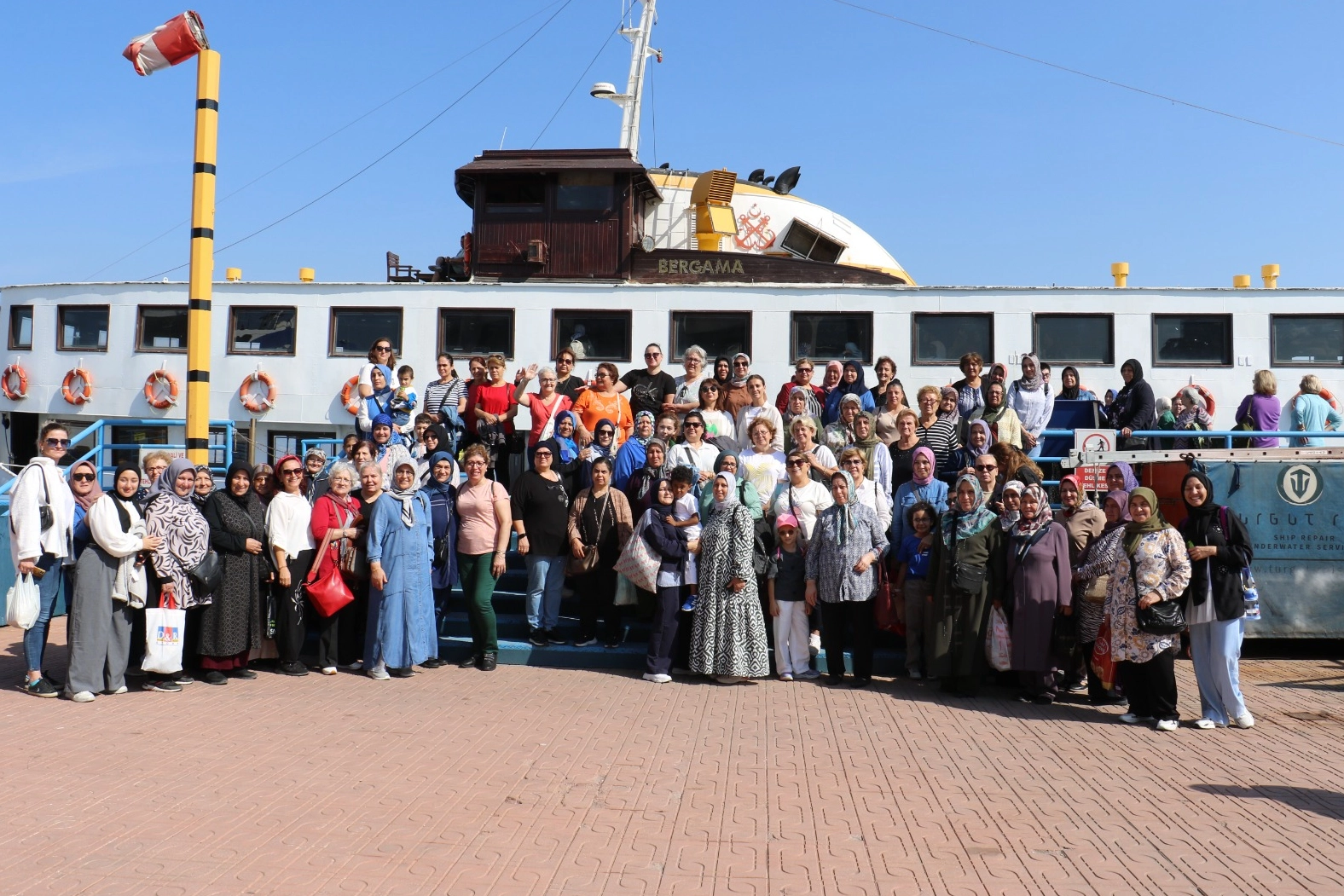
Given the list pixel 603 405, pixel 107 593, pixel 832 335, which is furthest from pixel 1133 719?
pixel 832 335

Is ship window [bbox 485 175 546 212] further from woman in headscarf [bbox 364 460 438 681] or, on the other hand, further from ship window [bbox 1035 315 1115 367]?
woman in headscarf [bbox 364 460 438 681]

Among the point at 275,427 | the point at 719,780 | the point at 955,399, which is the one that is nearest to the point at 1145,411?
the point at 955,399

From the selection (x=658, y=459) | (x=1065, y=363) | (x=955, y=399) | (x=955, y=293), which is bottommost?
(x=658, y=459)

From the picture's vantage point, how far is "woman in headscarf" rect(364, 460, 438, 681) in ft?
30.0

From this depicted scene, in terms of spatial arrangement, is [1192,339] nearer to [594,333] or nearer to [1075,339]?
[1075,339]

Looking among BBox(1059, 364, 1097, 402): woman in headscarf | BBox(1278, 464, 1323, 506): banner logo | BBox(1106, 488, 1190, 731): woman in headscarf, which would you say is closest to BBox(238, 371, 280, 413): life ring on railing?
BBox(1059, 364, 1097, 402): woman in headscarf

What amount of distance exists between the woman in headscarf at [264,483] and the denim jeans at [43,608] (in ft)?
5.81

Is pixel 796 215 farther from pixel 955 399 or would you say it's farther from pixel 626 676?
pixel 626 676

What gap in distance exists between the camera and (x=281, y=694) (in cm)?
838

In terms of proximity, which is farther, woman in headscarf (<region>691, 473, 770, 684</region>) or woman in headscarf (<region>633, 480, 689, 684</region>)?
woman in headscarf (<region>633, 480, 689, 684</region>)

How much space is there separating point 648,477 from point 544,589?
1.44 meters

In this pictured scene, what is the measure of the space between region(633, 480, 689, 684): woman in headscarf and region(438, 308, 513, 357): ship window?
8.67 m

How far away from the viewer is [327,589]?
30.0 feet

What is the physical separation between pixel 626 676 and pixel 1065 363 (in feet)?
34.1
